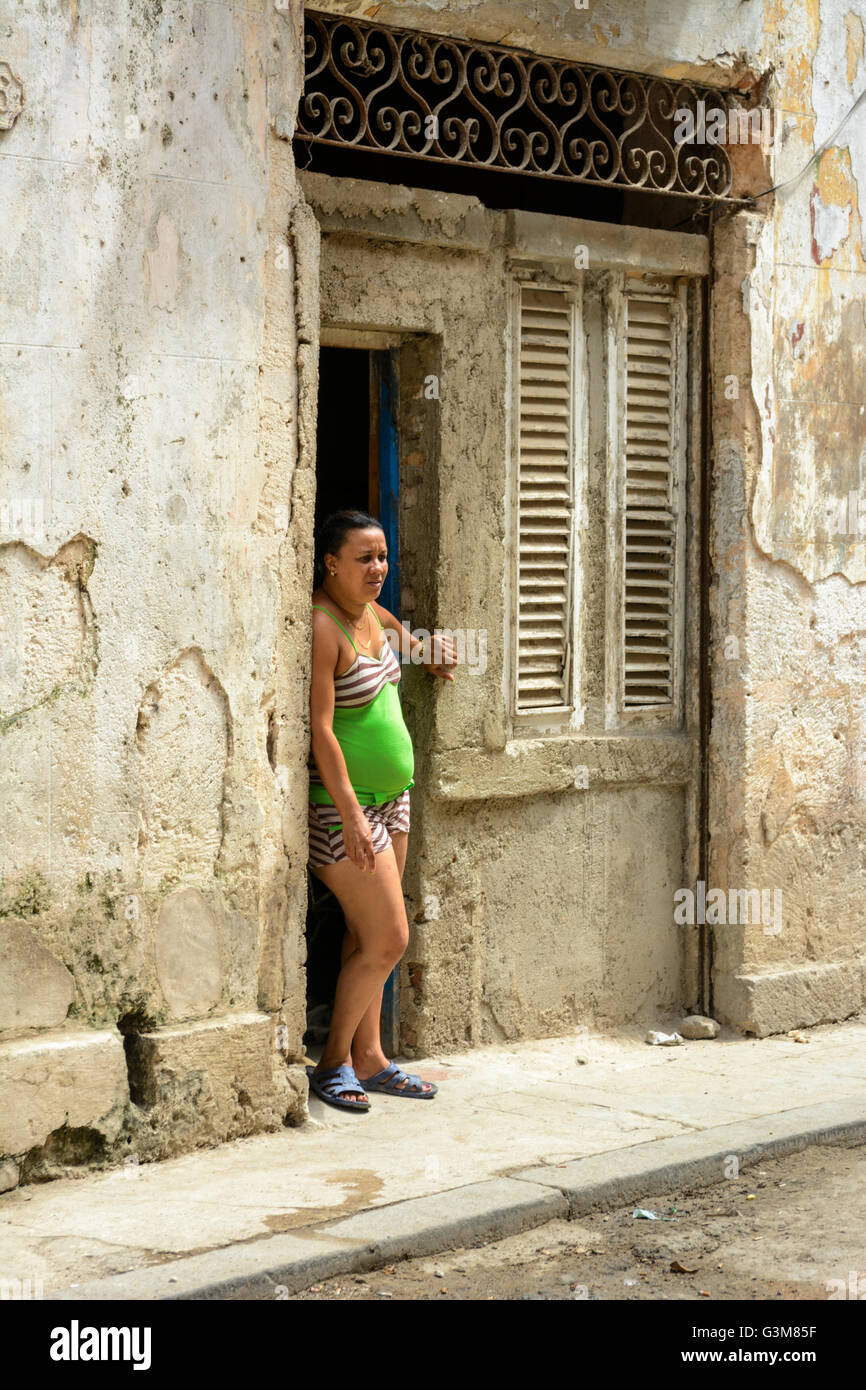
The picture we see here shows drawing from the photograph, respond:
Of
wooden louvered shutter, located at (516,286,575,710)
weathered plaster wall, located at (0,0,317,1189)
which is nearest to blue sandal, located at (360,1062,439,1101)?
weathered plaster wall, located at (0,0,317,1189)

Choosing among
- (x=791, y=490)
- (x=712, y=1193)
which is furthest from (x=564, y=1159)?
(x=791, y=490)

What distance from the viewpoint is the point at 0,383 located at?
5055mm

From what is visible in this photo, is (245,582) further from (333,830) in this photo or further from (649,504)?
(649,504)

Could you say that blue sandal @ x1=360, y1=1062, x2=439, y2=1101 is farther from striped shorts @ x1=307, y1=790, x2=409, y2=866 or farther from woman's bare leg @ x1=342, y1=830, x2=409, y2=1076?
striped shorts @ x1=307, y1=790, x2=409, y2=866

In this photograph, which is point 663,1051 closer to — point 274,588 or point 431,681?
point 431,681

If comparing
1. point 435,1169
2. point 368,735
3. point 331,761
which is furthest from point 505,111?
point 435,1169

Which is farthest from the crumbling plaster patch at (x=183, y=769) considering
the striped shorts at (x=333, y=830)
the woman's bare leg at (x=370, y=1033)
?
the woman's bare leg at (x=370, y=1033)

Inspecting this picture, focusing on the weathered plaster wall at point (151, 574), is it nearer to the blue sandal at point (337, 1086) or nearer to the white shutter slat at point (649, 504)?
the blue sandal at point (337, 1086)

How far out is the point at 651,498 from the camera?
7.27 m

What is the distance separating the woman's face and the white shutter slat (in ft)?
5.06

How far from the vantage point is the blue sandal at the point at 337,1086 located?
19.5 feet

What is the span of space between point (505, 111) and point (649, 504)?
1653 mm

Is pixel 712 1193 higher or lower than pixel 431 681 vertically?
lower

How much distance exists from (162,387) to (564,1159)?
266 centimetres
